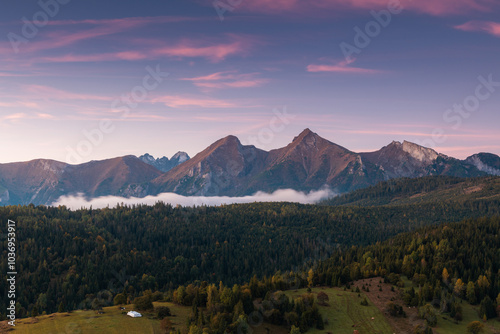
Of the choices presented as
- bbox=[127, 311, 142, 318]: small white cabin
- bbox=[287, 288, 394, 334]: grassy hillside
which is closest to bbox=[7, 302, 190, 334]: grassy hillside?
bbox=[127, 311, 142, 318]: small white cabin

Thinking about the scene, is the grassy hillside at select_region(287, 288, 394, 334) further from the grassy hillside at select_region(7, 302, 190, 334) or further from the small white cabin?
the small white cabin

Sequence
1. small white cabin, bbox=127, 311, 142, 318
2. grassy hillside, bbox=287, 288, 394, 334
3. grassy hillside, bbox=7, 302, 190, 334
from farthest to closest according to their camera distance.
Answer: grassy hillside, bbox=287, 288, 394, 334 < small white cabin, bbox=127, 311, 142, 318 < grassy hillside, bbox=7, 302, 190, 334

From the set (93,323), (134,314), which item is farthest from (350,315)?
(93,323)

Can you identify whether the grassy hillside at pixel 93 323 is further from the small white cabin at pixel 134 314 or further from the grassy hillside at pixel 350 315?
the grassy hillside at pixel 350 315

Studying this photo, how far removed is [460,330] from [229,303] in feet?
317

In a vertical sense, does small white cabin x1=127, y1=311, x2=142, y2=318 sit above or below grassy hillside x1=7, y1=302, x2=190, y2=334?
above

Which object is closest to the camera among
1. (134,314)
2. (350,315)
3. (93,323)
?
(93,323)

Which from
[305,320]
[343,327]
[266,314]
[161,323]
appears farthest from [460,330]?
[161,323]

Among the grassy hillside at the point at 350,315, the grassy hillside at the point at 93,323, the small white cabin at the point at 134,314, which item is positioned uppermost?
the small white cabin at the point at 134,314

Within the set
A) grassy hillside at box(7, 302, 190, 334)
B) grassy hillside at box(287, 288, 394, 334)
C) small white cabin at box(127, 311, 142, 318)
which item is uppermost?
small white cabin at box(127, 311, 142, 318)

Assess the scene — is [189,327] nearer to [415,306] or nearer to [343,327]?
[343,327]

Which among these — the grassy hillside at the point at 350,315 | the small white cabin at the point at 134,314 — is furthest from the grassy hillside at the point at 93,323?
the grassy hillside at the point at 350,315

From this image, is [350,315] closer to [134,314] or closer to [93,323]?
[134,314]

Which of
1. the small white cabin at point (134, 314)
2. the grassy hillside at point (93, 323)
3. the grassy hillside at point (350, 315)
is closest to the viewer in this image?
the grassy hillside at point (93, 323)
